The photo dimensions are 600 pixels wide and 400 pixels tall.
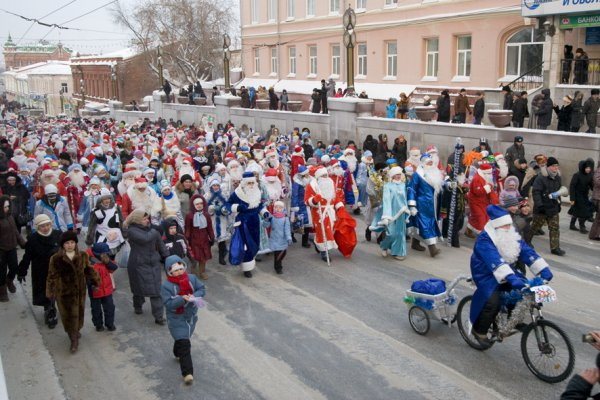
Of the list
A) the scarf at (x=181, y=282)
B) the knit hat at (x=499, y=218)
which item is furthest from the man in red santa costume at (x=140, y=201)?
the knit hat at (x=499, y=218)

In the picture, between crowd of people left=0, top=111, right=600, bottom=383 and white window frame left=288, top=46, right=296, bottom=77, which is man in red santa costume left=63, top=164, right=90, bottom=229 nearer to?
crowd of people left=0, top=111, right=600, bottom=383

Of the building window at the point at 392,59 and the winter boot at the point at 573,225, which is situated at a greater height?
the building window at the point at 392,59

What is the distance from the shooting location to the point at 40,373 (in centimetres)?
682

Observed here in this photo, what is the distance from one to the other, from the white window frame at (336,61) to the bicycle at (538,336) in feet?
94.2

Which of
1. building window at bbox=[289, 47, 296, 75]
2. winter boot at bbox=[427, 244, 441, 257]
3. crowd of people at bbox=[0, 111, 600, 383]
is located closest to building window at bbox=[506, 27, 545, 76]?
crowd of people at bbox=[0, 111, 600, 383]

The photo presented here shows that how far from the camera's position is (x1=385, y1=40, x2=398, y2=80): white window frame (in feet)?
98.8

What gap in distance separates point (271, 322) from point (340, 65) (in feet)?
89.9

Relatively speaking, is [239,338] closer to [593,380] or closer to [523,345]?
[523,345]

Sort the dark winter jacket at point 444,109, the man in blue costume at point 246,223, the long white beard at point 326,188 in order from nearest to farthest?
1. the man in blue costume at point 246,223
2. the long white beard at point 326,188
3. the dark winter jacket at point 444,109

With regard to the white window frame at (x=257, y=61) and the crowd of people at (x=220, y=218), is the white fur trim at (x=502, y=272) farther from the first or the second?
the white window frame at (x=257, y=61)

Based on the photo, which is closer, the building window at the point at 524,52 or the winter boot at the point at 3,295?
the winter boot at the point at 3,295

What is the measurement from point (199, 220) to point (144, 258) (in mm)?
1819

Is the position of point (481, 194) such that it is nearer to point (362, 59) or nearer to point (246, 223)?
point (246, 223)

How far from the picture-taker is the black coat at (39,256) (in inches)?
315
